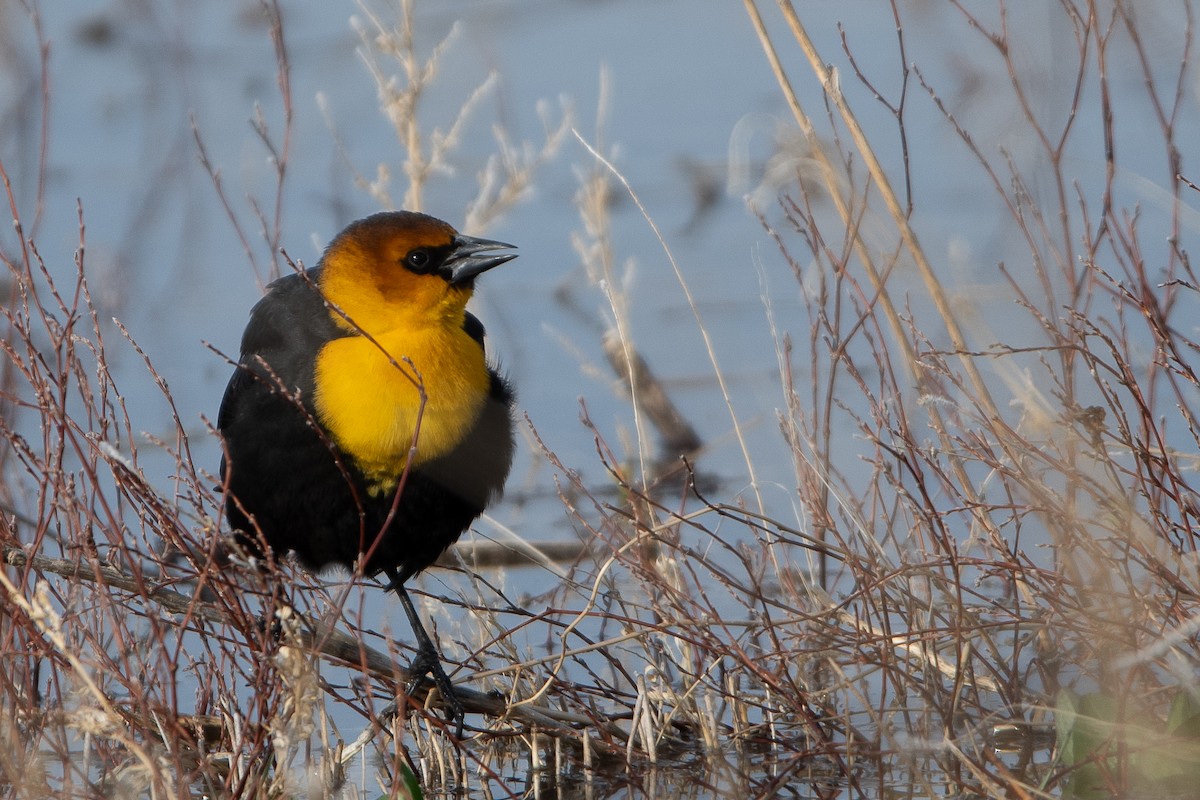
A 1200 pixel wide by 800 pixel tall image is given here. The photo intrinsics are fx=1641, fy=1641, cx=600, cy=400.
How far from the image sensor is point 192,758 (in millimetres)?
3262

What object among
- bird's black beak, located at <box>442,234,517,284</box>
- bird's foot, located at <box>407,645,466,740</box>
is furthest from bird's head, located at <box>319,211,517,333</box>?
bird's foot, located at <box>407,645,466,740</box>

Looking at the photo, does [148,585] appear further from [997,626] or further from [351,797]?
[997,626]

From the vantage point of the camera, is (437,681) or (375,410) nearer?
(375,410)

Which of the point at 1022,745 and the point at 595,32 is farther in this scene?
the point at 595,32

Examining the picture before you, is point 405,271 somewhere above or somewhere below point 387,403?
above

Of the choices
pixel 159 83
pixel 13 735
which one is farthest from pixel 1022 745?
pixel 159 83

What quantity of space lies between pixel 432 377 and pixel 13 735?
131 centimetres

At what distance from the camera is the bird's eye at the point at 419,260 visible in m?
3.76

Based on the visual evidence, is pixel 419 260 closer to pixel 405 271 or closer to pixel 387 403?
pixel 405 271

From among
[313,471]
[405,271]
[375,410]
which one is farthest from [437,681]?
[405,271]

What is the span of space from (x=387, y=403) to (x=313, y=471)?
23 centimetres

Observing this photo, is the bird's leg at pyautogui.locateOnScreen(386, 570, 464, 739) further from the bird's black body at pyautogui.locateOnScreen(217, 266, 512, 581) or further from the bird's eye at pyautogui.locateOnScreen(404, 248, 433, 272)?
the bird's eye at pyautogui.locateOnScreen(404, 248, 433, 272)

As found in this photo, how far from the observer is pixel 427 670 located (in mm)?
3861

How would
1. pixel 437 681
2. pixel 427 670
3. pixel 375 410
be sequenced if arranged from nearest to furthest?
1. pixel 375 410
2. pixel 437 681
3. pixel 427 670
